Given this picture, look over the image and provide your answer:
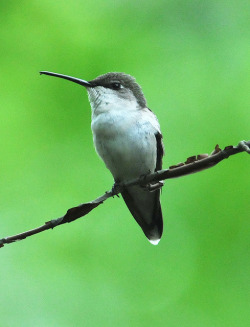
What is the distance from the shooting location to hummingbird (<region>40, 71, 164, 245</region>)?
3566mm

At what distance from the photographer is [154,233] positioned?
3.87 m

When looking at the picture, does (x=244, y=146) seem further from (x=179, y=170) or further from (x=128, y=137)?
(x=128, y=137)

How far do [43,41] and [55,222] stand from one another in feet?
15.0

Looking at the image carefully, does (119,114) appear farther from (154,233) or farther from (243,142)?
(243,142)

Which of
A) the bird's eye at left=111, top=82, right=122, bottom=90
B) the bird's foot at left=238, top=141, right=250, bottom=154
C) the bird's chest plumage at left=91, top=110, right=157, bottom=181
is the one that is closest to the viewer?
the bird's foot at left=238, top=141, right=250, bottom=154

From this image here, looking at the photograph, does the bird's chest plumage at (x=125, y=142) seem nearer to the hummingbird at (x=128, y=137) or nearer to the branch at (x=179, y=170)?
the hummingbird at (x=128, y=137)

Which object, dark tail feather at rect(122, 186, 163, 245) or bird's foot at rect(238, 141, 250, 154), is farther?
dark tail feather at rect(122, 186, 163, 245)

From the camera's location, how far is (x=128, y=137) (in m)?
3.63

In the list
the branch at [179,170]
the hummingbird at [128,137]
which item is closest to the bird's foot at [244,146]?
the branch at [179,170]

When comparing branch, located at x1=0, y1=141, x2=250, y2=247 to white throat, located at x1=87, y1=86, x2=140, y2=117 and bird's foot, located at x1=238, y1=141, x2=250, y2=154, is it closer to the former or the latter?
bird's foot, located at x1=238, y1=141, x2=250, y2=154

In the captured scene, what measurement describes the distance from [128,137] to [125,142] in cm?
4

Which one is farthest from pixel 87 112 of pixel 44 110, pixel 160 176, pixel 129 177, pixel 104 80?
pixel 160 176

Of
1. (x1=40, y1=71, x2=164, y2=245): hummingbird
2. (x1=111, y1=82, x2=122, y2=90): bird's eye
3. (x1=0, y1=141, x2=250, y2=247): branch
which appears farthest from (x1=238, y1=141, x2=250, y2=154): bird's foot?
(x1=111, y1=82, x2=122, y2=90): bird's eye

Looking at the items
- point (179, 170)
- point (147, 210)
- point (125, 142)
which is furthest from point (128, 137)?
point (179, 170)
